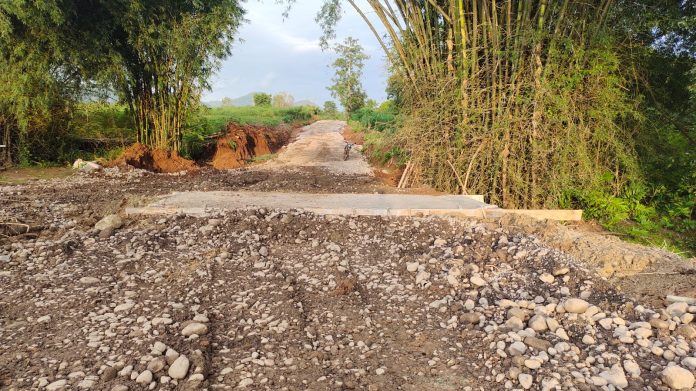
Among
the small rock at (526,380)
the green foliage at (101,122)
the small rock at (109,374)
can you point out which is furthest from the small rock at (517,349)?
the green foliage at (101,122)

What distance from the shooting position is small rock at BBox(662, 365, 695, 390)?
1646 mm

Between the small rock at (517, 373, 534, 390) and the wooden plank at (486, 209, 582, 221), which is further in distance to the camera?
the wooden plank at (486, 209, 582, 221)

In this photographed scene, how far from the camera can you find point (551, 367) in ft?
5.99

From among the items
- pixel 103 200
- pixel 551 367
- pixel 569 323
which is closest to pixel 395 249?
pixel 569 323

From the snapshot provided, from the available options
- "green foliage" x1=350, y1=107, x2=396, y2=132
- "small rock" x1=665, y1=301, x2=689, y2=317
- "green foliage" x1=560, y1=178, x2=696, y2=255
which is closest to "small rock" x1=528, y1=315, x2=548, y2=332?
"small rock" x1=665, y1=301, x2=689, y2=317

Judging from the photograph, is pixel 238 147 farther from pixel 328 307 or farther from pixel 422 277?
pixel 328 307

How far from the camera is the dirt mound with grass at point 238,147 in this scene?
34.3 feet

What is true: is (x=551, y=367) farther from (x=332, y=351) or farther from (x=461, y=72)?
(x=461, y=72)

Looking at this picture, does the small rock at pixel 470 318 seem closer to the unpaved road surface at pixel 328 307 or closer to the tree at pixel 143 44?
the unpaved road surface at pixel 328 307

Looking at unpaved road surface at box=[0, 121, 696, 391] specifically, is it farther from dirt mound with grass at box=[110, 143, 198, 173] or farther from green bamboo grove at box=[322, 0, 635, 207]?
dirt mound with grass at box=[110, 143, 198, 173]

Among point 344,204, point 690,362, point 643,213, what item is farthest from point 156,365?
point 643,213

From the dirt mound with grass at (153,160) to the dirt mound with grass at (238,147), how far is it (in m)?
0.86

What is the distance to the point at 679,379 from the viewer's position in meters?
1.65

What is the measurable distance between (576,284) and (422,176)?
3611 millimetres
